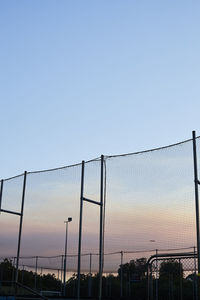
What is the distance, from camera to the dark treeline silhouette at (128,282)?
1527cm

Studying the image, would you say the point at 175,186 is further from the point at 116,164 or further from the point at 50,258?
the point at 50,258

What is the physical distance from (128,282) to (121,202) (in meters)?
11.6

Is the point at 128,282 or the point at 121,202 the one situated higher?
the point at 121,202

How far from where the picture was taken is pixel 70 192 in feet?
35.1

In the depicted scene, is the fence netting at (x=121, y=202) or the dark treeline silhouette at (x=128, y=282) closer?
the fence netting at (x=121, y=202)

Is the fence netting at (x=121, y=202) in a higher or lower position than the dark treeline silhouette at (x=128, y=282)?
higher

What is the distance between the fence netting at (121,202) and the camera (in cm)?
862

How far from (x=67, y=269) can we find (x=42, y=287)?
3.86 m

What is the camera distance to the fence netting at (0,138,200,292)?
8.62 m

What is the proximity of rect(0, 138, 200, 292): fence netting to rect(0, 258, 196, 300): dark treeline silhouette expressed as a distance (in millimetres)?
3418

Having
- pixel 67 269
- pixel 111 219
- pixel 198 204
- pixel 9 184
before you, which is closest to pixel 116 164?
pixel 111 219

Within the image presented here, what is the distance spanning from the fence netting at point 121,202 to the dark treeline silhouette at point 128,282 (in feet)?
11.2

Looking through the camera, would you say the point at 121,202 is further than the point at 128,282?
No

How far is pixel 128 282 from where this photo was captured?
66.5 feet
